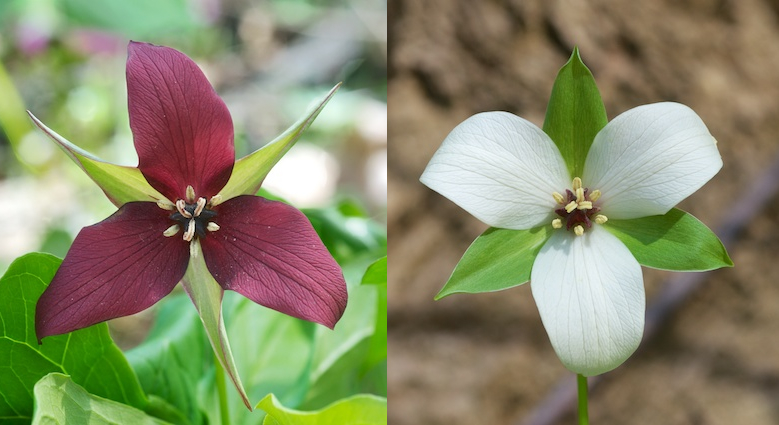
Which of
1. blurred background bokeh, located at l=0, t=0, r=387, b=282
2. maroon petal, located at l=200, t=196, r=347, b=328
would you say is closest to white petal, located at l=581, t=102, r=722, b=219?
maroon petal, located at l=200, t=196, r=347, b=328

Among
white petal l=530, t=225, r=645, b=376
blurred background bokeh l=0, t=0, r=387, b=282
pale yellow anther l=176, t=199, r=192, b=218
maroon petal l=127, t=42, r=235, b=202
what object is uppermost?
blurred background bokeh l=0, t=0, r=387, b=282

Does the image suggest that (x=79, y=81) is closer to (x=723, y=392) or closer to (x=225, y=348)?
(x=723, y=392)

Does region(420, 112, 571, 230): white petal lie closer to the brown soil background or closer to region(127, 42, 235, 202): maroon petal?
region(127, 42, 235, 202): maroon petal

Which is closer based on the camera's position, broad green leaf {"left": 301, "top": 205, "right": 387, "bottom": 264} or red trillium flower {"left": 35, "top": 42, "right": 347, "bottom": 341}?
red trillium flower {"left": 35, "top": 42, "right": 347, "bottom": 341}

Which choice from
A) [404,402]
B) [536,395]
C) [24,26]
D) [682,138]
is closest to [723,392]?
[536,395]

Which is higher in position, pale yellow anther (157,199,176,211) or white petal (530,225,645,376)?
pale yellow anther (157,199,176,211)

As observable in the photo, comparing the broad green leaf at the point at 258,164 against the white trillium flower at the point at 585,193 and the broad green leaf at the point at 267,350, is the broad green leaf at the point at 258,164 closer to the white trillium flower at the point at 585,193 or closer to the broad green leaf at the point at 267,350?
the white trillium flower at the point at 585,193

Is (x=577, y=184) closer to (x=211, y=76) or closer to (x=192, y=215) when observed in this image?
(x=192, y=215)

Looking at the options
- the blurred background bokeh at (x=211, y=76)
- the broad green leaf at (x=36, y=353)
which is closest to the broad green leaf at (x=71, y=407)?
the broad green leaf at (x=36, y=353)
